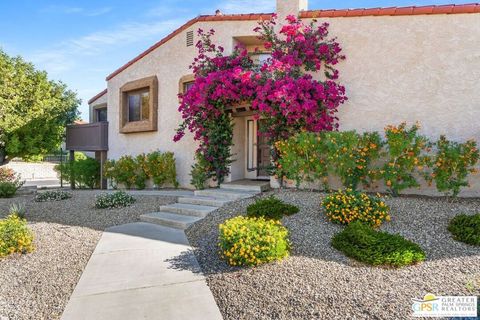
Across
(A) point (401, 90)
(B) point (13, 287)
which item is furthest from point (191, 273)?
(A) point (401, 90)

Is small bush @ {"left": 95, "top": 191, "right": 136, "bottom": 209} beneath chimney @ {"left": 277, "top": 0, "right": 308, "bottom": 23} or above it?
beneath

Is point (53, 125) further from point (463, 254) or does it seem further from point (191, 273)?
point (463, 254)

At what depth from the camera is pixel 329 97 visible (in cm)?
833

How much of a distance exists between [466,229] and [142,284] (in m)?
4.95

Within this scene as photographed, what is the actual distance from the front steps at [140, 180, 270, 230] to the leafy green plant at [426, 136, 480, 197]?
4099 millimetres

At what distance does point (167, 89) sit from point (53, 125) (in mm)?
7520

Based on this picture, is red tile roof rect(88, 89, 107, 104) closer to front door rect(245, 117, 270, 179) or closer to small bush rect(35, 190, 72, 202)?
small bush rect(35, 190, 72, 202)

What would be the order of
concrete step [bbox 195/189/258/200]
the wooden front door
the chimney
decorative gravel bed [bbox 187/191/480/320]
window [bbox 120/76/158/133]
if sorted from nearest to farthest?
decorative gravel bed [bbox 187/191/480/320] → concrete step [bbox 195/189/258/200] → the chimney → the wooden front door → window [bbox 120/76/158/133]

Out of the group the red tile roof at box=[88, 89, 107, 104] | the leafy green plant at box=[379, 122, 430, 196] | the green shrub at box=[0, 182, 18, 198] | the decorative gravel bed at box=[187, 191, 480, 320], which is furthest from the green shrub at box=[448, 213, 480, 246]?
the red tile roof at box=[88, 89, 107, 104]

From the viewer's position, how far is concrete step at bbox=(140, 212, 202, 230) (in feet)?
22.6

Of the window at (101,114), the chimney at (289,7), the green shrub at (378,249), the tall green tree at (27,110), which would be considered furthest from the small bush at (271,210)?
the window at (101,114)

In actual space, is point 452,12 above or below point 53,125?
above

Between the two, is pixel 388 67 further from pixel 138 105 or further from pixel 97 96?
pixel 97 96

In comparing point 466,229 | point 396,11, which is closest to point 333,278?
point 466,229
